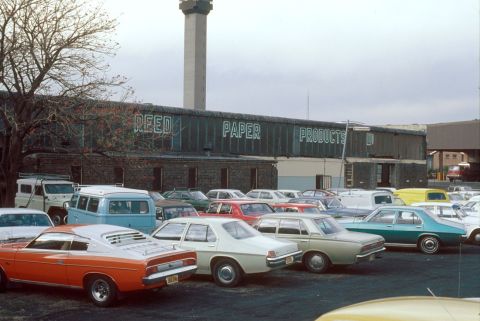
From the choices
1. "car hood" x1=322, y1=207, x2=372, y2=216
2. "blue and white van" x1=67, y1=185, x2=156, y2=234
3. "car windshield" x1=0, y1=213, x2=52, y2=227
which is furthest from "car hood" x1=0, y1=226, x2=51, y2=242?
"car hood" x1=322, y1=207, x2=372, y2=216

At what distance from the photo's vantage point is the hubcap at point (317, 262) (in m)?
14.0

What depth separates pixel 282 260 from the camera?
1212 cm

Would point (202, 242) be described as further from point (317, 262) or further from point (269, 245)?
point (317, 262)

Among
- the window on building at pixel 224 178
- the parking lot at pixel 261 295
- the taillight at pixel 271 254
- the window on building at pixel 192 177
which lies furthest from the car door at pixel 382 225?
the window on building at pixel 224 178

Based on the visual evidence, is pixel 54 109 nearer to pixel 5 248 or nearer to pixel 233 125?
pixel 5 248

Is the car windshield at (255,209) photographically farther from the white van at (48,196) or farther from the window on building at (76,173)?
the window on building at (76,173)

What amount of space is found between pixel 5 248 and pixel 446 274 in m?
9.71

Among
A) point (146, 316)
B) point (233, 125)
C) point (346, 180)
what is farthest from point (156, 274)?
point (346, 180)

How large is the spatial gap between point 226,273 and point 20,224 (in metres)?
5.04

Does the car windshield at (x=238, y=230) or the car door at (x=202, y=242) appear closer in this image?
the car door at (x=202, y=242)

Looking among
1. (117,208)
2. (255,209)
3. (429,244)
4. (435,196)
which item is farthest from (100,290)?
(435,196)

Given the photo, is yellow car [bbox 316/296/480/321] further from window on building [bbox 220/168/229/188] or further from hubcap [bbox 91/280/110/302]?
window on building [bbox 220/168/229/188]

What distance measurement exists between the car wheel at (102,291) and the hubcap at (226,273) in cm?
274

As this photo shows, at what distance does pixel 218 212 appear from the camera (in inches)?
728
